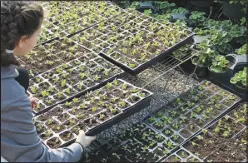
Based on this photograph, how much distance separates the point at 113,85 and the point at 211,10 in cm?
225

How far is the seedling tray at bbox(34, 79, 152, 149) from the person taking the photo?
2848mm

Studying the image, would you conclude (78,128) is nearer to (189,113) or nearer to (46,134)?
(46,134)

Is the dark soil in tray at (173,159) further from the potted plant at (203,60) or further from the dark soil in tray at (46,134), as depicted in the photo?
the potted plant at (203,60)

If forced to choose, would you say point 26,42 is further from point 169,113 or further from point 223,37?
point 223,37

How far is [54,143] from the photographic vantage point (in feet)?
8.93

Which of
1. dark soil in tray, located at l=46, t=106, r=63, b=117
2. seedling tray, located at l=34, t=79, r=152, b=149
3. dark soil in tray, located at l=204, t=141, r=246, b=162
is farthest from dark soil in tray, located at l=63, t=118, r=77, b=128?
dark soil in tray, located at l=204, t=141, r=246, b=162

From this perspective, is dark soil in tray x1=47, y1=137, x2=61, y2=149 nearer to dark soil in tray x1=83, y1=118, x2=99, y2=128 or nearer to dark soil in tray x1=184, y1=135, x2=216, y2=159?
dark soil in tray x1=83, y1=118, x2=99, y2=128

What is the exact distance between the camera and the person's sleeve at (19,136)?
81.7 inches

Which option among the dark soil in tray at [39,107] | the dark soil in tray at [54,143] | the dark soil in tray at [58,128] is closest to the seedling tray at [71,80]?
the dark soil in tray at [39,107]

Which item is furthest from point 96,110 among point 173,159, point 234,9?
point 234,9

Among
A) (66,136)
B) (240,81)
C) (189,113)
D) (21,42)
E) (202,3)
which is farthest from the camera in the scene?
(202,3)

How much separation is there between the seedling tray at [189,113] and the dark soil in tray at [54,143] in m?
0.83

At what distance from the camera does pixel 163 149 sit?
9.57 ft

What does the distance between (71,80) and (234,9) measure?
8.15 feet
